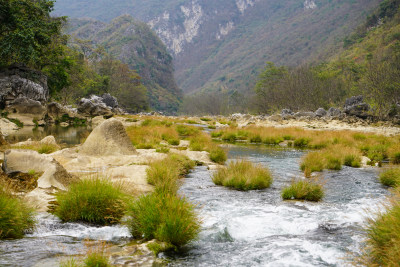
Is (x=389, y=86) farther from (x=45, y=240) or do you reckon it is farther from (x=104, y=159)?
(x=45, y=240)

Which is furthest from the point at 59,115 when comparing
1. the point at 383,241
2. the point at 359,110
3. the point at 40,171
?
the point at 383,241

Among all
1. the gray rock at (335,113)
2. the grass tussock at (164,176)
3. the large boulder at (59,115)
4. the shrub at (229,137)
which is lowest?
the grass tussock at (164,176)

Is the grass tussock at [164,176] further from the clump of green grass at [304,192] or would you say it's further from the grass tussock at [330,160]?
the grass tussock at [330,160]

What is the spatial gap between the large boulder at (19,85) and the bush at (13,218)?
3243cm

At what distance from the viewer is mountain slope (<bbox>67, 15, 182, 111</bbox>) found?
6472 inches

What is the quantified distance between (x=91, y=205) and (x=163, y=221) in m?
1.66

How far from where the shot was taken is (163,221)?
4.64 meters

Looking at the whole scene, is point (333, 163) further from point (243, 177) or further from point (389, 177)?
point (243, 177)

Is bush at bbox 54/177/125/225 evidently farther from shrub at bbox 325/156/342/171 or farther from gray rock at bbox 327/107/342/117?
gray rock at bbox 327/107/342/117

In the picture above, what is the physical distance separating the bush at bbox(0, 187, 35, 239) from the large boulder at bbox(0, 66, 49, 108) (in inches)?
1277

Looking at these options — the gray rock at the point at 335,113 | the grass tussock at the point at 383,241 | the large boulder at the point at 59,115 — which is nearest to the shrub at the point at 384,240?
the grass tussock at the point at 383,241

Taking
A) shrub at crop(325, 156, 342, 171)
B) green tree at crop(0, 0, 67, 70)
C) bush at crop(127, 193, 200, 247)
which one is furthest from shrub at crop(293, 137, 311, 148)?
green tree at crop(0, 0, 67, 70)

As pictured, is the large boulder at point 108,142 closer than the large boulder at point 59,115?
Yes

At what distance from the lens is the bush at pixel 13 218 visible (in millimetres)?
4465
